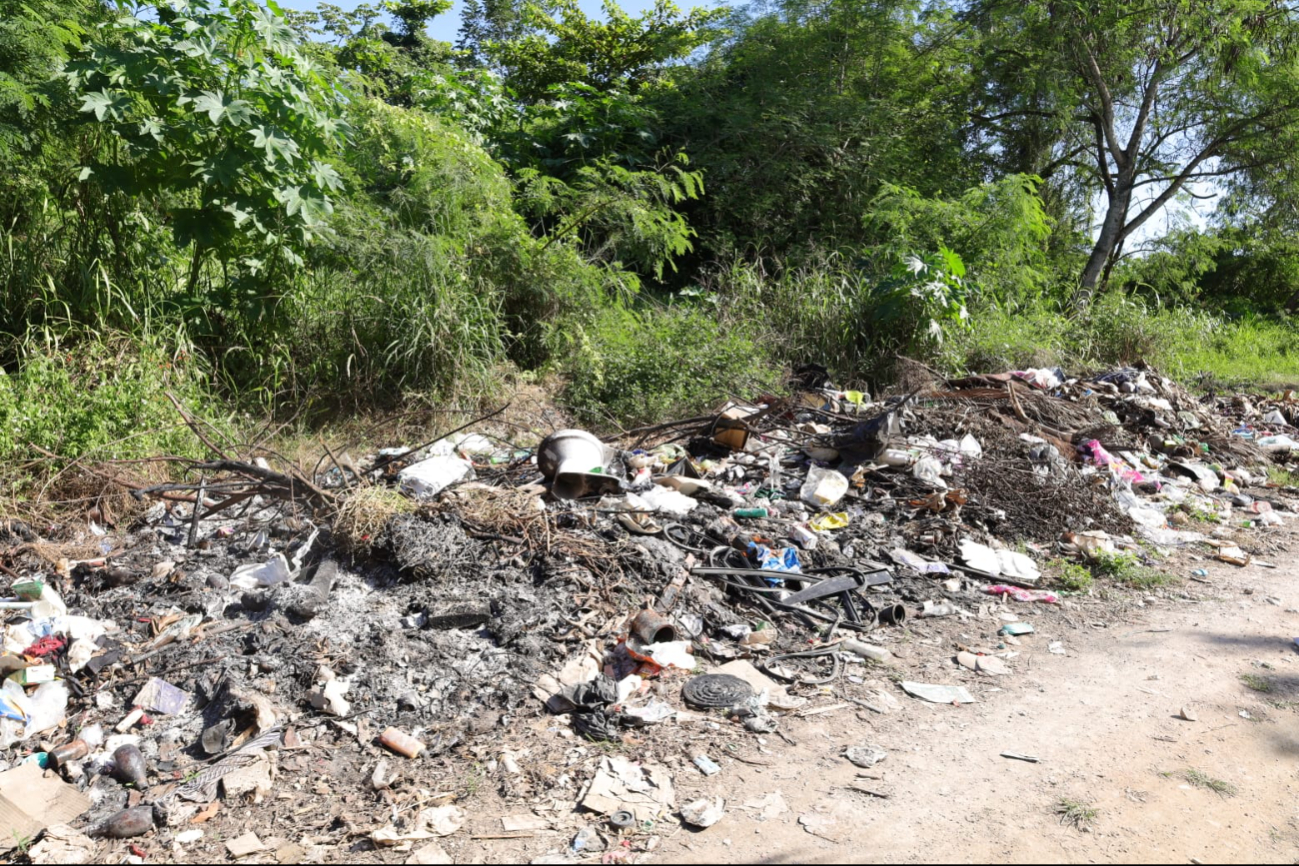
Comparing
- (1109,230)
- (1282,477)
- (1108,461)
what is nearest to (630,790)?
(1108,461)

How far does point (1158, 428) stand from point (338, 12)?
44.4 feet

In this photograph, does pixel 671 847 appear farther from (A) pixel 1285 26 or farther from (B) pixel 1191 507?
(A) pixel 1285 26

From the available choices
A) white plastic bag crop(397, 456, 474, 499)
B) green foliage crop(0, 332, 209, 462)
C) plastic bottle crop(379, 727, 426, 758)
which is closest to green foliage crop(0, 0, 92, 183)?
green foliage crop(0, 332, 209, 462)

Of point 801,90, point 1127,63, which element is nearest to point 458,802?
point 801,90

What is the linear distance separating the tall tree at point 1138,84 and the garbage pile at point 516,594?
21.3ft

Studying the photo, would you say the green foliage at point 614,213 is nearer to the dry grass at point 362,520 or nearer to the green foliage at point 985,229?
the green foliage at point 985,229

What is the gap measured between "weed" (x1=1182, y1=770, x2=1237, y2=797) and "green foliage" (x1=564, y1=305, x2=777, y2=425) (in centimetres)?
411

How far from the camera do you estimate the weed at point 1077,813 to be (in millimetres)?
2425

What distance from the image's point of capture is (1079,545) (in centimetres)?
464

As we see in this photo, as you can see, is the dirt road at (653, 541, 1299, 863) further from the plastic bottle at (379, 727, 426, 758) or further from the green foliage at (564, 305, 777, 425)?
the green foliage at (564, 305, 777, 425)

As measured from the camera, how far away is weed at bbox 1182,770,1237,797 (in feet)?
8.49

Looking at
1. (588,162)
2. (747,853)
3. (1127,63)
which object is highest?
(1127,63)

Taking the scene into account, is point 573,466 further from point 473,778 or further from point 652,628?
point 473,778

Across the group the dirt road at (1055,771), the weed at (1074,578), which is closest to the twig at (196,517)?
the dirt road at (1055,771)
